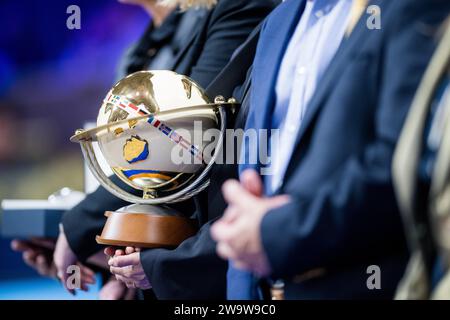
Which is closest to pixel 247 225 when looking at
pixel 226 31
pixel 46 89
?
pixel 226 31

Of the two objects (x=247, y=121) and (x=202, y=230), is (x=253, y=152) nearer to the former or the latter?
(x=247, y=121)

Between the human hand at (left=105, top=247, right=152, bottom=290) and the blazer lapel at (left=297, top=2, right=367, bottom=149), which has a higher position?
the blazer lapel at (left=297, top=2, right=367, bottom=149)

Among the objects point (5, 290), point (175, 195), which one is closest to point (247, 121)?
point (175, 195)

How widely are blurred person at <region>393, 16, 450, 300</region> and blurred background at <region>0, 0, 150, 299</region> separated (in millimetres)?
2067

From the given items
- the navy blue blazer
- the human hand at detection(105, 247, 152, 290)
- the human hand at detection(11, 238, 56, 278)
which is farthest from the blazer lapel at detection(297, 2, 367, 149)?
the human hand at detection(11, 238, 56, 278)

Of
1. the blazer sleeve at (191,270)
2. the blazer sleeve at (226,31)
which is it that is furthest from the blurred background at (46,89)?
the blazer sleeve at (191,270)

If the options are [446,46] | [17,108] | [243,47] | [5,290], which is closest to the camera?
[446,46]

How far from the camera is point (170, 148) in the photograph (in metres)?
1.38

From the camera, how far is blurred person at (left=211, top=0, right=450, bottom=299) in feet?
3.21

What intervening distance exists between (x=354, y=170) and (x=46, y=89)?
2.39m

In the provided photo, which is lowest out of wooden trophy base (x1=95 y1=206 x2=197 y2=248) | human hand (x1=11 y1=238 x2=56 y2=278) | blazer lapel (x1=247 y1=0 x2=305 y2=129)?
human hand (x1=11 y1=238 x2=56 y2=278)

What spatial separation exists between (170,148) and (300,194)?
43 centimetres

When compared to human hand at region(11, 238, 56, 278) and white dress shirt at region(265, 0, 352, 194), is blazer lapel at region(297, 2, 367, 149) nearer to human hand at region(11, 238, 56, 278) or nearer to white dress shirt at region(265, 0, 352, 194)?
white dress shirt at region(265, 0, 352, 194)

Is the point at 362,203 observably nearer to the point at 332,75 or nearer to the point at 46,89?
the point at 332,75
